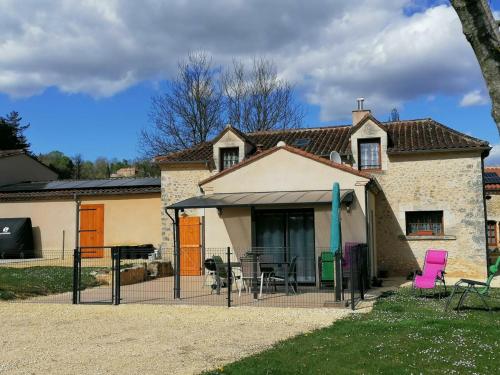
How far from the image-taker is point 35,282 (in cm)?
1387

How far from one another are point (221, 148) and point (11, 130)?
25266mm

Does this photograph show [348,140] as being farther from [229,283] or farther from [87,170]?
[87,170]

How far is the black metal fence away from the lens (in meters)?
11.3

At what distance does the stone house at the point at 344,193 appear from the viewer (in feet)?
45.8

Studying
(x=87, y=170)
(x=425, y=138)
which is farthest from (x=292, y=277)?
(x=87, y=170)

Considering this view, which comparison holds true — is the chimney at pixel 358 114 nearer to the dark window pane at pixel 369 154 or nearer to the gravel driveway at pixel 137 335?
the dark window pane at pixel 369 154

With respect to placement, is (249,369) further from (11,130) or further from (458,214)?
(11,130)

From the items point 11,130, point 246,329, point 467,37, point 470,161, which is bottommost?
point 246,329

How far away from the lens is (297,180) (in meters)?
14.4

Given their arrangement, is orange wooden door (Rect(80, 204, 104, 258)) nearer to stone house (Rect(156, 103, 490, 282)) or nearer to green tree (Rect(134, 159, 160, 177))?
stone house (Rect(156, 103, 490, 282))

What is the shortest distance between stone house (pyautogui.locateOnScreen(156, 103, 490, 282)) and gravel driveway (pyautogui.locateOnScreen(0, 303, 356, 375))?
3.37 m

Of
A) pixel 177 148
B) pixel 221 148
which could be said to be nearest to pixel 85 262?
pixel 221 148

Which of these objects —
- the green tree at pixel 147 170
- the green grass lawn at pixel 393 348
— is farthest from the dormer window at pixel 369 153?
the green tree at pixel 147 170

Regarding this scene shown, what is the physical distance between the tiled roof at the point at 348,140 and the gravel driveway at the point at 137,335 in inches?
386
